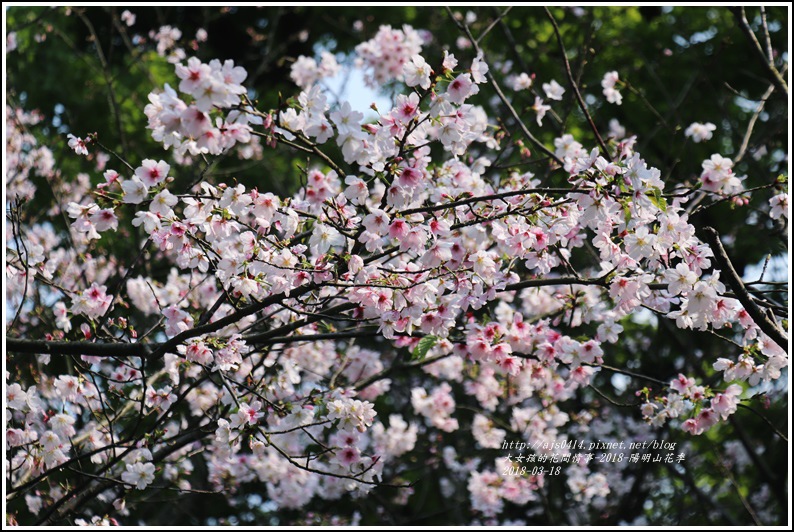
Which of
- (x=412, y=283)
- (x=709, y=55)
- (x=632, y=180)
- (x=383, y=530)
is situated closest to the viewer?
(x=632, y=180)

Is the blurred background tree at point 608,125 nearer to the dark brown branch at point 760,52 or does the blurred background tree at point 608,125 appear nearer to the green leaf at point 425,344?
the dark brown branch at point 760,52

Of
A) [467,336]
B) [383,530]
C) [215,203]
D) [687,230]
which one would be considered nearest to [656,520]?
[383,530]

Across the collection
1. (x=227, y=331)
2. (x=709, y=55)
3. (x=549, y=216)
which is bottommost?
(x=549, y=216)

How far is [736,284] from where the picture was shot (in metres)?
2.55

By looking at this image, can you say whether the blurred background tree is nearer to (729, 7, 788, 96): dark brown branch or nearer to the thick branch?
(729, 7, 788, 96): dark brown branch

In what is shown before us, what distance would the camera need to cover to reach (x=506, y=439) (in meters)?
6.01

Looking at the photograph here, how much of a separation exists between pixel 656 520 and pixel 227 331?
512 centimetres

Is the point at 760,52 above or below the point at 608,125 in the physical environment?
below

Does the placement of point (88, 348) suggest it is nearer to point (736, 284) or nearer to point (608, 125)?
Answer: point (736, 284)

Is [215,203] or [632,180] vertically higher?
[215,203]

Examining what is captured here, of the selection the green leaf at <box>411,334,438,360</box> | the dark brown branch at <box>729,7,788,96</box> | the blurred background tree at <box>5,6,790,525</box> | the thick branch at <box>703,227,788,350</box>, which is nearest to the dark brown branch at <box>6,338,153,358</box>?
the green leaf at <box>411,334,438,360</box>

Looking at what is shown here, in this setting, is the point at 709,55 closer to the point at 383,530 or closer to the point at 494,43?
the point at 494,43

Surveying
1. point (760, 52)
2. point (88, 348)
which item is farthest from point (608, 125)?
point (88, 348)

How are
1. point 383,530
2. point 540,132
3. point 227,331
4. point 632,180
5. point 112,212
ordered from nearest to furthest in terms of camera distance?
1. point 632,180
2. point 112,212
3. point 227,331
4. point 383,530
5. point 540,132
